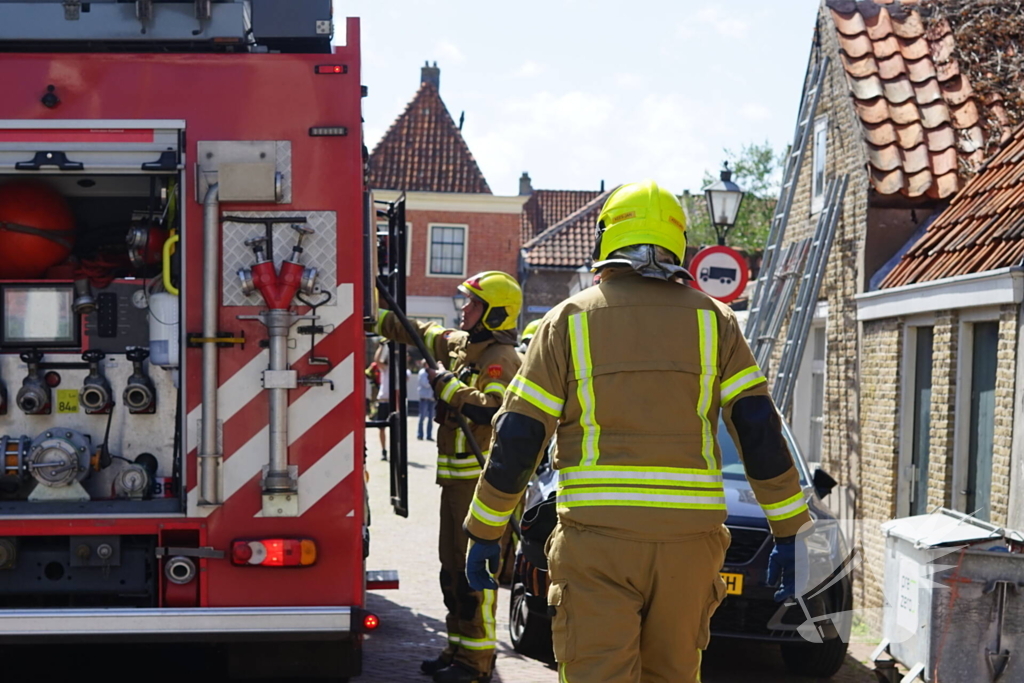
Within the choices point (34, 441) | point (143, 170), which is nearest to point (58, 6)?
point (143, 170)

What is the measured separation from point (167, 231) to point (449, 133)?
122ft

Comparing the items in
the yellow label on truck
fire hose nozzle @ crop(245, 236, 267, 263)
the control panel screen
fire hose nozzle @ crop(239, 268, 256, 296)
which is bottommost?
the yellow label on truck

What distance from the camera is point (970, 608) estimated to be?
5953mm

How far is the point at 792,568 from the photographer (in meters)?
4.11

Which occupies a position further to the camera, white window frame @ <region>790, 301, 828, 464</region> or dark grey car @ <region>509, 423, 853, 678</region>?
white window frame @ <region>790, 301, 828, 464</region>

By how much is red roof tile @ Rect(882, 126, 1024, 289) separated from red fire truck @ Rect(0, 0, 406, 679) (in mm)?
4446

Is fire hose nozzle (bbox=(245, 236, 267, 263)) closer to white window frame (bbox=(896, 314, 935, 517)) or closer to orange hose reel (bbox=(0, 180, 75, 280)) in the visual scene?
orange hose reel (bbox=(0, 180, 75, 280))

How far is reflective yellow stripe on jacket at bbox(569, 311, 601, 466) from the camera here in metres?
4.00

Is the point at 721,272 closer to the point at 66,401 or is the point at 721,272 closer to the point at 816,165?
the point at 816,165

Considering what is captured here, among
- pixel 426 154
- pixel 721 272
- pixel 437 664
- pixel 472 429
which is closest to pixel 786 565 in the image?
pixel 472 429

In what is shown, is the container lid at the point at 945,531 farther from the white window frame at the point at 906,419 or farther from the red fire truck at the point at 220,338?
the white window frame at the point at 906,419

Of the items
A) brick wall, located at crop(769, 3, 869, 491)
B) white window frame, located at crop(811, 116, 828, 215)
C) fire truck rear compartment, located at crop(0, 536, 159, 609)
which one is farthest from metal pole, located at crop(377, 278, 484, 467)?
white window frame, located at crop(811, 116, 828, 215)

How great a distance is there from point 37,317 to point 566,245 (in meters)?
35.2

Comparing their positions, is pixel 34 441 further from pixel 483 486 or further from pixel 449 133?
pixel 449 133
